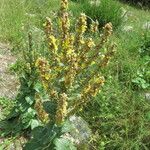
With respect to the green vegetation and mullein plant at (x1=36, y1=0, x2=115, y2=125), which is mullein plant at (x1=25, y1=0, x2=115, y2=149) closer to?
mullein plant at (x1=36, y1=0, x2=115, y2=125)

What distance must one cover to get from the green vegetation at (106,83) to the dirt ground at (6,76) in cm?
12

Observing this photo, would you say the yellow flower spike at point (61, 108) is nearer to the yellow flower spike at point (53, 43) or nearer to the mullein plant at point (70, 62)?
the mullein plant at point (70, 62)

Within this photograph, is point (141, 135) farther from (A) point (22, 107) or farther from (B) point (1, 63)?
(B) point (1, 63)

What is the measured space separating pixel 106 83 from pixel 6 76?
1213 mm

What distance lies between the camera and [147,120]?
517 cm

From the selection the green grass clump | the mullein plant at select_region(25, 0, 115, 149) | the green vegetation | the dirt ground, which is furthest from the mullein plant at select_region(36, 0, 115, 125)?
the green grass clump

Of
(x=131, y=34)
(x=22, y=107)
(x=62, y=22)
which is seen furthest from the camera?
(x=131, y=34)

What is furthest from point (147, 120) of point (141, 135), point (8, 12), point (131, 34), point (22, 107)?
A: point (8, 12)

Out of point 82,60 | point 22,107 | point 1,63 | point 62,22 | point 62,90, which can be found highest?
point 62,22

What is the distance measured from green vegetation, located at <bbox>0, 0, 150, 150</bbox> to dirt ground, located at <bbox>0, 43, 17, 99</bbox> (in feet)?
0.39

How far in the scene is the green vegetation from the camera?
4867 mm

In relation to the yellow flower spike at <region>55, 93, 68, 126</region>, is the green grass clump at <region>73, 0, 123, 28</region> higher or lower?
lower

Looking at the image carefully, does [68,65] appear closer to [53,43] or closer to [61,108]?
[53,43]

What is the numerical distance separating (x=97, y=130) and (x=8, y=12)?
3.09 m
